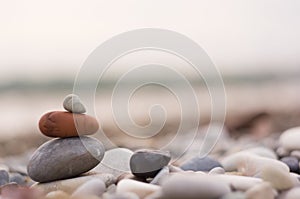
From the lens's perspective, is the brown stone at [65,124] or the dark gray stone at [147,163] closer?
the dark gray stone at [147,163]

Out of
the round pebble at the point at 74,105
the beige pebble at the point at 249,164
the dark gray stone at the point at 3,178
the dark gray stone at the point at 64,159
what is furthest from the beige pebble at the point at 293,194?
the dark gray stone at the point at 3,178

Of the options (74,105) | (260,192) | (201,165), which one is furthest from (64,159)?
(260,192)

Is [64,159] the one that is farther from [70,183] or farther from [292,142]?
[292,142]

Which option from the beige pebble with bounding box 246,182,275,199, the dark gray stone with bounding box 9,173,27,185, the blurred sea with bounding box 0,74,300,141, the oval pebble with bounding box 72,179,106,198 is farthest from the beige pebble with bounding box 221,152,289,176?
the blurred sea with bounding box 0,74,300,141

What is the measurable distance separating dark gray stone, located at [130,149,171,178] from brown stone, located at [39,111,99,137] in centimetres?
21

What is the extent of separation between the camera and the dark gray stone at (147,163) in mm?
1455

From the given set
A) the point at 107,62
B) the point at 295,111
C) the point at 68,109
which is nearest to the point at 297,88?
the point at 295,111

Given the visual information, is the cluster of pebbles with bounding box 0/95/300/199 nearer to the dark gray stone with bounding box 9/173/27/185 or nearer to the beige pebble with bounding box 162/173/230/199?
the beige pebble with bounding box 162/173/230/199

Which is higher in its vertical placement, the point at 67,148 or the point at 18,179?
the point at 67,148

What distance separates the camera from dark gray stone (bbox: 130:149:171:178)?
1455 mm

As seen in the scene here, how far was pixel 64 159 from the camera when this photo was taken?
58.9 inches

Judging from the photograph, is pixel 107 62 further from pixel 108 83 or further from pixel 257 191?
pixel 108 83

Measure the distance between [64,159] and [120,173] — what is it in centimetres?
21

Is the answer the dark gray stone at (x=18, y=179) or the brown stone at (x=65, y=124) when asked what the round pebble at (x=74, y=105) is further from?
the dark gray stone at (x=18, y=179)
